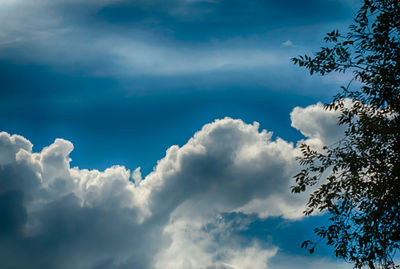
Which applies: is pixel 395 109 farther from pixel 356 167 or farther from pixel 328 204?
pixel 328 204

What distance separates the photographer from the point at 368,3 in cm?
1320

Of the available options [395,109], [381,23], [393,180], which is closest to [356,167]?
[393,180]

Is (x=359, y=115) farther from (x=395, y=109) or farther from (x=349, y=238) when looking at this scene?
(x=349, y=238)

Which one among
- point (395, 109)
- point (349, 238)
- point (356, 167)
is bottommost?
point (349, 238)

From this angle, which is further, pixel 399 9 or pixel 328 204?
pixel 328 204

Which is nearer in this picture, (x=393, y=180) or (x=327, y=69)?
(x=393, y=180)

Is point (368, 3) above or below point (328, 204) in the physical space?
above

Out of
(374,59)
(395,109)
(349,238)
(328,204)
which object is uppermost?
(374,59)

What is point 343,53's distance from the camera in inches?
543

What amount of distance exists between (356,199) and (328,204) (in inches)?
41.8

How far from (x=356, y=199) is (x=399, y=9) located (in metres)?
6.86

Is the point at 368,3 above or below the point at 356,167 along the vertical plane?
above

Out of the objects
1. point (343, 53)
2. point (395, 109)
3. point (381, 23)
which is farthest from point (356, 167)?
point (381, 23)

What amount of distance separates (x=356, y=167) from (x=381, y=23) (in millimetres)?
5163
